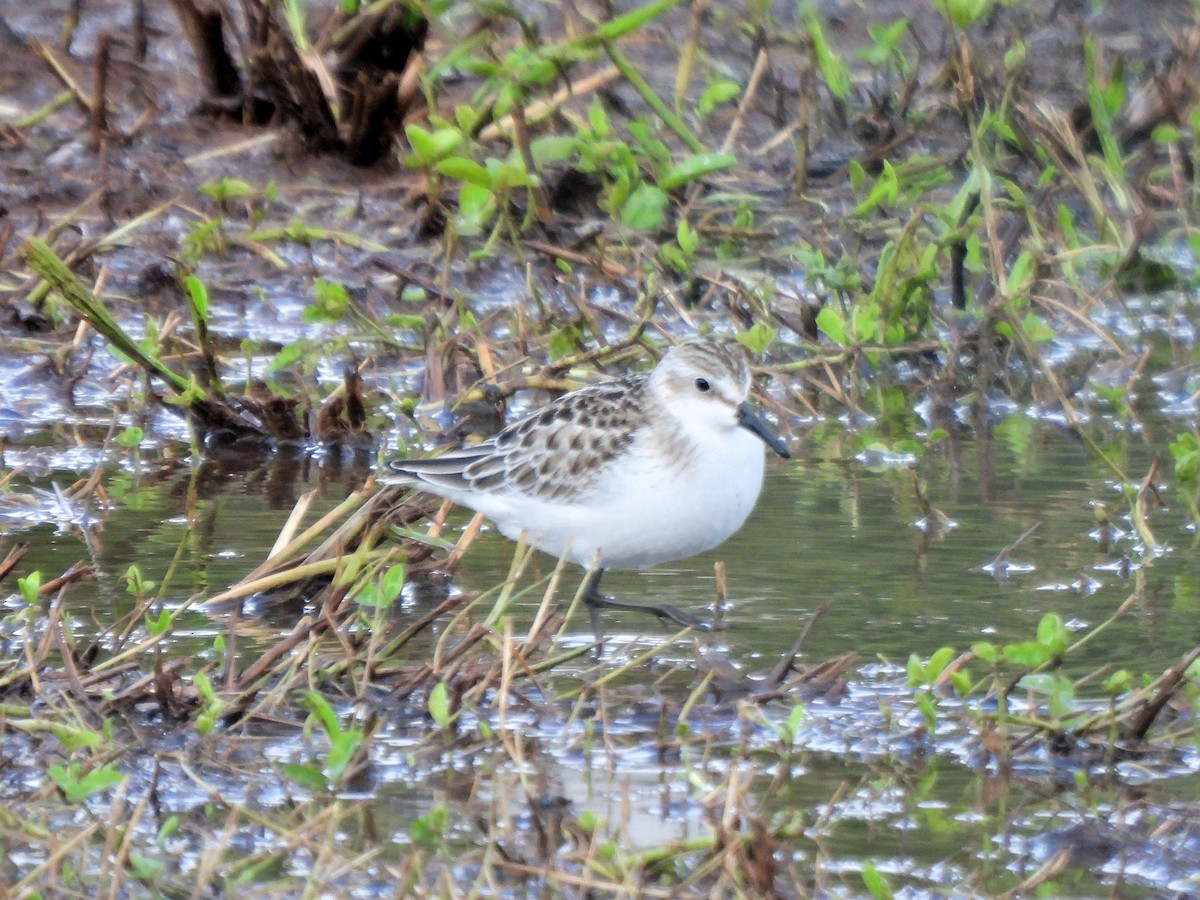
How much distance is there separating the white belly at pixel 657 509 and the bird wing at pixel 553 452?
7cm

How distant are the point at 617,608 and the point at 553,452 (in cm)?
55

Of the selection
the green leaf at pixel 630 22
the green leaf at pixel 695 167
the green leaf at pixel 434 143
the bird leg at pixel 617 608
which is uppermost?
the green leaf at pixel 630 22

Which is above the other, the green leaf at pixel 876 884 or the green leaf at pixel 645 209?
the green leaf at pixel 645 209

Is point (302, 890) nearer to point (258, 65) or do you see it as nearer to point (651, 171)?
point (651, 171)

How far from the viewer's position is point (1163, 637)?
5375 millimetres

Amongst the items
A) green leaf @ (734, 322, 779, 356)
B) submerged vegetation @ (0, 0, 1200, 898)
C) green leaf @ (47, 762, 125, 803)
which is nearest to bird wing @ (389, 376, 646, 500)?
submerged vegetation @ (0, 0, 1200, 898)

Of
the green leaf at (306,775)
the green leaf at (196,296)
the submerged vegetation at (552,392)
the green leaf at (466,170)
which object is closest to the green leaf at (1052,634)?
the submerged vegetation at (552,392)

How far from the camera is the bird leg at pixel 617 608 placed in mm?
5621

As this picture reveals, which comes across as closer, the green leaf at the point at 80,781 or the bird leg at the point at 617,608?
the green leaf at the point at 80,781

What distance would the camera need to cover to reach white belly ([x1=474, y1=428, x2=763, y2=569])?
5660mm

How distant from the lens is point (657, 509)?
5.71 metres

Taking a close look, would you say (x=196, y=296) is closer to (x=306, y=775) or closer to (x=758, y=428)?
(x=758, y=428)

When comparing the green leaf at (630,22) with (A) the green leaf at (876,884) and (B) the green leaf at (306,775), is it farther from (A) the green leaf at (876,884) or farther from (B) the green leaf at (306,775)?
(A) the green leaf at (876,884)

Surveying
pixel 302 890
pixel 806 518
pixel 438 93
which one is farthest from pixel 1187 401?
pixel 302 890
